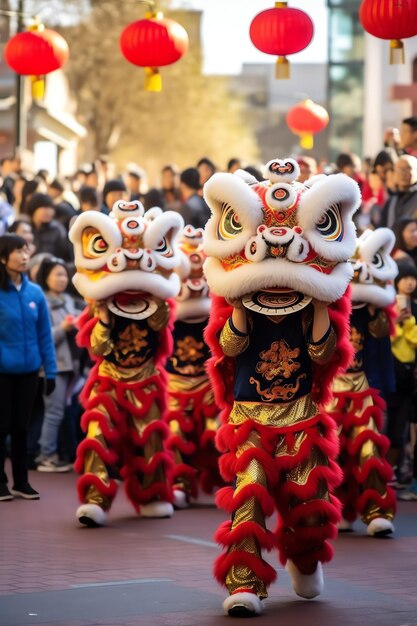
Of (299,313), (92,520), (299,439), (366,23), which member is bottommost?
(92,520)

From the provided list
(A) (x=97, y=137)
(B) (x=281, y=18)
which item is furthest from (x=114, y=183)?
(A) (x=97, y=137)

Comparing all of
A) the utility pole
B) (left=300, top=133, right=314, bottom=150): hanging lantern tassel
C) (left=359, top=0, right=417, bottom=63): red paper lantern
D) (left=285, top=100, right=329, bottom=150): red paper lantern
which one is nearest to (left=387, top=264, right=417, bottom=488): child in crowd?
(left=359, top=0, right=417, bottom=63): red paper lantern

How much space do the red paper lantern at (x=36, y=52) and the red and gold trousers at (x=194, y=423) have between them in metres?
4.34

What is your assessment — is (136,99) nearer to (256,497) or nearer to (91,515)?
A: (91,515)

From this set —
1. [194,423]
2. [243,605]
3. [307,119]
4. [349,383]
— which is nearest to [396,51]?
[349,383]

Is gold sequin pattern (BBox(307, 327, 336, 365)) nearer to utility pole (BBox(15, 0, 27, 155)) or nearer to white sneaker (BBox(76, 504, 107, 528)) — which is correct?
white sneaker (BBox(76, 504, 107, 528))

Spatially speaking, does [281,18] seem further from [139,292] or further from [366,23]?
[139,292]

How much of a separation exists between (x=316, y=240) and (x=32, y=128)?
34.5m

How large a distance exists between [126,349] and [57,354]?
10.7ft

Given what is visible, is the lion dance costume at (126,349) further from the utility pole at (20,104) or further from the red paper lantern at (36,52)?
the utility pole at (20,104)

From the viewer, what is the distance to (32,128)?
42.3 meters

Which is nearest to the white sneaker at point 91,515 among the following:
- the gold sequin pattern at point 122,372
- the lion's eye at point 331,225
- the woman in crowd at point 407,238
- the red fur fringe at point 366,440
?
the gold sequin pattern at point 122,372

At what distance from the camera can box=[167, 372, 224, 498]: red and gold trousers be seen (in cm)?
1278

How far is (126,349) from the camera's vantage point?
461 inches
